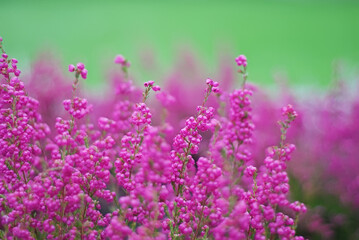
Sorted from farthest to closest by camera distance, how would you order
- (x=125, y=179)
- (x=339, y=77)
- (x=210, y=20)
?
1. (x=210, y=20)
2. (x=339, y=77)
3. (x=125, y=179)

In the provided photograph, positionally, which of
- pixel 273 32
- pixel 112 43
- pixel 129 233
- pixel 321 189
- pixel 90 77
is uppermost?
pixel 273 32

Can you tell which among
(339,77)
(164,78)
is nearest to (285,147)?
(339,77)

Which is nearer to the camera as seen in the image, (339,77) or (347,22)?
(339,77)

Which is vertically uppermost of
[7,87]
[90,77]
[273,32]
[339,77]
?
[273,32]

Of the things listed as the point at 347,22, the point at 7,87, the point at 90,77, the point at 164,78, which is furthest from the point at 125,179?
the point at 347,22

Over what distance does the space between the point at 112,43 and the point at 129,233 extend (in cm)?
613

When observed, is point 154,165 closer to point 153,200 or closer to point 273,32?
point 153,200

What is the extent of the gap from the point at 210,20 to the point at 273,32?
1.19 meters

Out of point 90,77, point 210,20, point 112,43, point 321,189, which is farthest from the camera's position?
point 210,20

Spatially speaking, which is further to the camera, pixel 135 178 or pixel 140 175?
pixel 135 178

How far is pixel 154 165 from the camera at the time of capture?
35.7 inches

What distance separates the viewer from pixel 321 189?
2549 millimetres

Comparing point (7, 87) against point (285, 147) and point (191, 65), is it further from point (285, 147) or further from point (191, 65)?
point (191, 65)

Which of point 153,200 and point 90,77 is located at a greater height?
point 90,77
